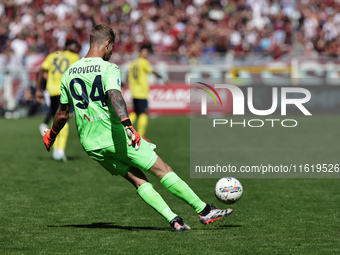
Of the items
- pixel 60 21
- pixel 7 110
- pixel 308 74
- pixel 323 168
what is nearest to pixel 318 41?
pixel 308 74

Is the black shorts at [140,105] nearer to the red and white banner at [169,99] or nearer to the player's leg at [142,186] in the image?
the red and white banner at [169,99]

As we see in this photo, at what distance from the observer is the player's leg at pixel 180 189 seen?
659 centimetres

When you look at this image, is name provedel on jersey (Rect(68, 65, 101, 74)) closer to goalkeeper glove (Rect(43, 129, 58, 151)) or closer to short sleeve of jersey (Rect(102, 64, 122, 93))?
short sleeve of jersey (Rect(102, 64, 122, 93))

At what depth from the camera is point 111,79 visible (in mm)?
6223

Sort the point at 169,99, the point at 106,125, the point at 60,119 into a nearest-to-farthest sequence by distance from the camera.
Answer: the point at 106,125 < the point at 60,119 < the point at 169,99

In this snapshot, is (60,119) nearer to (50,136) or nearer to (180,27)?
(50,136)

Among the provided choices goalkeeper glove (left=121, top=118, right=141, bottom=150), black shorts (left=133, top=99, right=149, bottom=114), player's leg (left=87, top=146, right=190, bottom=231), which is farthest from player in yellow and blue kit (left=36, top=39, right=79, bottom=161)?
goalkeeper glove (left=121, top=118, right=141, bottom=150)

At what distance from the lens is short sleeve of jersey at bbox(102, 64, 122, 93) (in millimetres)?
6203

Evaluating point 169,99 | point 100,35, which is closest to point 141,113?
point 169,99

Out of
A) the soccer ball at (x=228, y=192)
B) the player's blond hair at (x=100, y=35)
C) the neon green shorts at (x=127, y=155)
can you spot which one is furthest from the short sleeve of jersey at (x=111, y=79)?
the soccer ball at (x=228, y=192)

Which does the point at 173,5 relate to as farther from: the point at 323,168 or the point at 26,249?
the point at 26,249

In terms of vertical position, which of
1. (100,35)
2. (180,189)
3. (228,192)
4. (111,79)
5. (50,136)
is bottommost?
(228,192)

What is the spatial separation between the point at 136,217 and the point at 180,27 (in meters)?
22.1

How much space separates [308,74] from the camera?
26.1 metres
